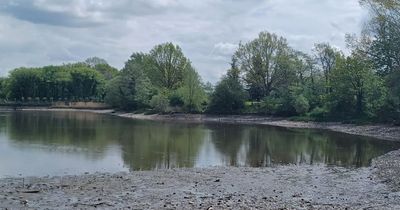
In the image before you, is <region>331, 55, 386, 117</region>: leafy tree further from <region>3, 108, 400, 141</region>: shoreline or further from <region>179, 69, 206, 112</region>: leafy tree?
<region>179, 69, 206, 112</region>: leafy tree

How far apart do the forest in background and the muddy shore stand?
95.6 feet

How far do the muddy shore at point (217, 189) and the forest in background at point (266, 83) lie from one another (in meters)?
29.1

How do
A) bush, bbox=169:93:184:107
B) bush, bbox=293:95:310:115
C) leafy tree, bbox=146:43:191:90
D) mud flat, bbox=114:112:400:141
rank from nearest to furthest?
mud flat, bbox=114:112:400:141
bush, bbox=293:95:310:115
bush, bbox=169:93:184:107
leafy tree, bbox=146:43:191:90

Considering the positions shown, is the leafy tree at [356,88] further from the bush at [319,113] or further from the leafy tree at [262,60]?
the leafy tree at [262,60]

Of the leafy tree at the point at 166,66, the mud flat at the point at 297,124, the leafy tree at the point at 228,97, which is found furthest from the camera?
the leafy tree at the point at 166,66

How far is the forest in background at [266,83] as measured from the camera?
67.6 metres

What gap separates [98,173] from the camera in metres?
28.1

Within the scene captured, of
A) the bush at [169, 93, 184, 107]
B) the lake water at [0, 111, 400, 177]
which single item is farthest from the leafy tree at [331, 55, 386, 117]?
the bush at [169, 93, 184, 107]

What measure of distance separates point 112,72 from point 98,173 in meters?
153

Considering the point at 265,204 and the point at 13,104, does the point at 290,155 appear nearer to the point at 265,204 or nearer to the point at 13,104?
the point at 265,204

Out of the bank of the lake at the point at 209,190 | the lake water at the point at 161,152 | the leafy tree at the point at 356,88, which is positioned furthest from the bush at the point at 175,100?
the bank of the lake at the point at 209,190

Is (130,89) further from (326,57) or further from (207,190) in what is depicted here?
(207,190)

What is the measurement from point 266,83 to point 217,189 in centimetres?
8324

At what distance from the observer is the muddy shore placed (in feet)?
64.5
